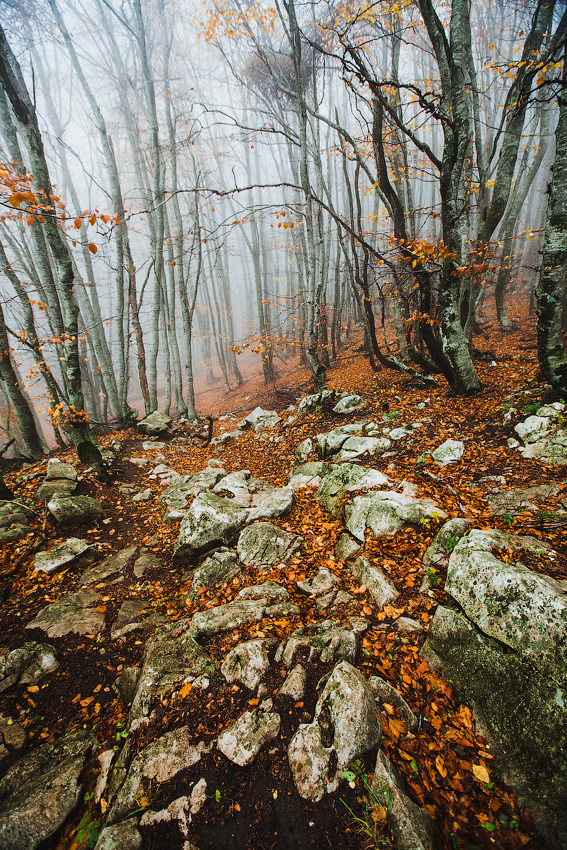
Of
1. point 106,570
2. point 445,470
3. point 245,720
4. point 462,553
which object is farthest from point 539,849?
point 106,570

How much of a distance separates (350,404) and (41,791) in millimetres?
7238

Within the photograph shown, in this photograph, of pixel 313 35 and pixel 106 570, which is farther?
pixel 313 35

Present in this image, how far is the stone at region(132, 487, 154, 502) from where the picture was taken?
5948 mm

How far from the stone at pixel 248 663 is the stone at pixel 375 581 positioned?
1092 millimetres

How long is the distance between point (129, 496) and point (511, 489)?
6225mm

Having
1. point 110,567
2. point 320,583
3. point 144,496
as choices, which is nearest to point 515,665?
point 320,583

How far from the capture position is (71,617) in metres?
3.39

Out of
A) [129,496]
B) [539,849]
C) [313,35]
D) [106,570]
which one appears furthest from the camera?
[313,35]

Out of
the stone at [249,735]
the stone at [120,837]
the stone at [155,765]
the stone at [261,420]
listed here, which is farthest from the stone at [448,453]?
the stone at [261,420]

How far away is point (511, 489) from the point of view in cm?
377

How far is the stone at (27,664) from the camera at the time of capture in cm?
274

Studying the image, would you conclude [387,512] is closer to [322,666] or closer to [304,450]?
[322,666]

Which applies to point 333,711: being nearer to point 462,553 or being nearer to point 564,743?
point 564,743

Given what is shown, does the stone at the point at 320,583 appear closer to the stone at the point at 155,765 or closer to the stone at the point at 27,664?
the stone at the point at 155,765
